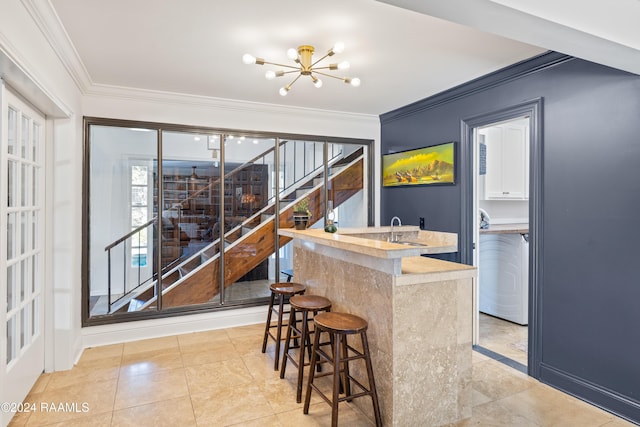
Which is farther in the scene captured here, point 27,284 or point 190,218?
point 190,218

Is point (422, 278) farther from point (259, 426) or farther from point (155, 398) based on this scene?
point (155, 398)

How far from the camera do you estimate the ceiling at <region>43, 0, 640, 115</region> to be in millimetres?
2100

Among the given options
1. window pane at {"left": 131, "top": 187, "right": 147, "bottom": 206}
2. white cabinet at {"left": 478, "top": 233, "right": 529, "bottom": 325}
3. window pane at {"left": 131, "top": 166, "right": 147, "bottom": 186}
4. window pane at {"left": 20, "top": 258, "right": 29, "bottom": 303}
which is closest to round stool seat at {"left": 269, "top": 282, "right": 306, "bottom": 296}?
window pane at {"left": 20, "top": 258, "right": 29, "bottom": 303}

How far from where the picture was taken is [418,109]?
13.7 feet

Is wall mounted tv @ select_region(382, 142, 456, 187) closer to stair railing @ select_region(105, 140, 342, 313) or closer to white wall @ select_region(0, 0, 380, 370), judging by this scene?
white wall @ select_region(0, 0, 380, 370)

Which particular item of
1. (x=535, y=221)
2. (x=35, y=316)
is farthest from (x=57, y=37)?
(x=535, y=221)

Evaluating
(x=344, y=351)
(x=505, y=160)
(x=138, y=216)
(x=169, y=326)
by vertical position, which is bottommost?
(x=169, y=326)

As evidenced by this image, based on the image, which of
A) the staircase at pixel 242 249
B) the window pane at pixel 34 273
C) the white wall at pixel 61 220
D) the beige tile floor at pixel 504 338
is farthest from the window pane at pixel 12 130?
the beige tile floor at pixel 504 338

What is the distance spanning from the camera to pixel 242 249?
4.34 meters

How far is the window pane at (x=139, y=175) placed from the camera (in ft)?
13.2

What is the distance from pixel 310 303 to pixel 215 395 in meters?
0.97

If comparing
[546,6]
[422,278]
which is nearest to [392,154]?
[422,278]

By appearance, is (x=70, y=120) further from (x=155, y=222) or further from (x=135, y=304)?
(x=135, y=304)

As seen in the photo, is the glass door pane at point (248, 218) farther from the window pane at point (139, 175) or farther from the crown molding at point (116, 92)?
the window pane at point (139, 175)
